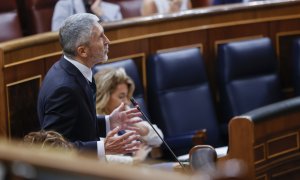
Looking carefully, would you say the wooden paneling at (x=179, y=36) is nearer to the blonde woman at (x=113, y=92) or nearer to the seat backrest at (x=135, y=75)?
the seat backrest at (x=135, y=75)

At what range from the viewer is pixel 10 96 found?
6.24 feet

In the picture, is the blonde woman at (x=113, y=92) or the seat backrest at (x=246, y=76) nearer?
the blonde woman at (x=113, y=92)

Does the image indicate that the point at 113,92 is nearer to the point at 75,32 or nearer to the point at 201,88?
the point at 75,32

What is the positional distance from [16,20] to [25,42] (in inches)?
21.7

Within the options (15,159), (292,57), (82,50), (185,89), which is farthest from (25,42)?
(15,159)

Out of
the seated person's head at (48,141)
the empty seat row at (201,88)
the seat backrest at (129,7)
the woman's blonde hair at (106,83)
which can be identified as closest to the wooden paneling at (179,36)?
the empty seat row at (201,88)

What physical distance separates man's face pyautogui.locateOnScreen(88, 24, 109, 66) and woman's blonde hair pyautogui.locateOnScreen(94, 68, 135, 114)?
14.2 inches

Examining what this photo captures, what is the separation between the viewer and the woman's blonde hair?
1.93 meters

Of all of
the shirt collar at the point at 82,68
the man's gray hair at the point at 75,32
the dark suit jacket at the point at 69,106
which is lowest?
the dark suit jacket at the point at 69,106

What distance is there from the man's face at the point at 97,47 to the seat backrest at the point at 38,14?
0.98 metres

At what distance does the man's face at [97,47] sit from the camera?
1.56 m

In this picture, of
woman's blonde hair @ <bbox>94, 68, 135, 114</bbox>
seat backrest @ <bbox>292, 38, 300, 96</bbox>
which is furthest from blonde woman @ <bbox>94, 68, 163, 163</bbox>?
seat backrest @ <bbox>292, 38, 300, 96</bbox>

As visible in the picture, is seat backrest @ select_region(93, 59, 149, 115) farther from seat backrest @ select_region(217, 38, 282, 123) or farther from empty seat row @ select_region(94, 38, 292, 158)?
seat backrest @ select_region(217, 38, 282, 123)

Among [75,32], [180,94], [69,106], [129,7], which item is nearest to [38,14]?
[129,7]
